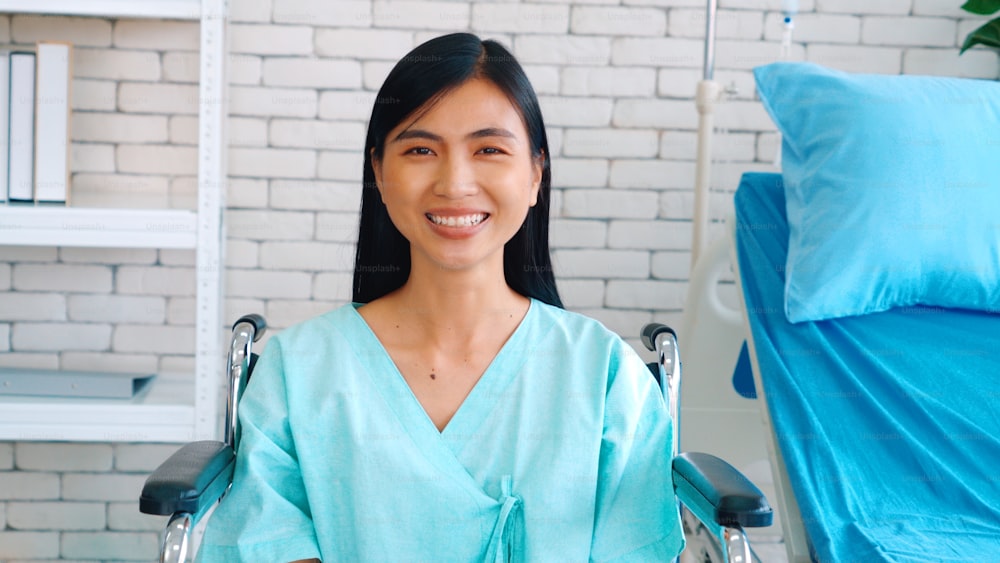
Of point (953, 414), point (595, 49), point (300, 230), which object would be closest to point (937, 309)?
point (953, 414)

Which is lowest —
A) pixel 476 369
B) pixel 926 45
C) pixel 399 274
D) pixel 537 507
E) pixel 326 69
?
pixel 537 507

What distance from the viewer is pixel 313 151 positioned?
2.06 meters

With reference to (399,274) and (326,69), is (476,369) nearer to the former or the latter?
(399,274)

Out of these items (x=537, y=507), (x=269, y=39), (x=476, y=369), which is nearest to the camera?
(x=537, y=507)

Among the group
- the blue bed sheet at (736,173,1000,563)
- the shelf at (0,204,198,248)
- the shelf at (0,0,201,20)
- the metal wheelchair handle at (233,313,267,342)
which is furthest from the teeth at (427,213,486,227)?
the shelf at (0,0,201,20)

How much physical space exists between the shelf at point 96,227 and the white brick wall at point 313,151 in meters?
0.27

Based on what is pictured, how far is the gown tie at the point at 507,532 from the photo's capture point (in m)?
1.07

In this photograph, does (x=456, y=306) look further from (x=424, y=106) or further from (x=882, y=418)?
(x=882, y=418)

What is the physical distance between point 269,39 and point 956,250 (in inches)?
57.9

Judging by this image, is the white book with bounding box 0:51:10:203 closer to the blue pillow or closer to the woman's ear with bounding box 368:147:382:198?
the woman's ear with bounding box 368:147:382:198

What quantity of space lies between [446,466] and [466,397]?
0.35ft

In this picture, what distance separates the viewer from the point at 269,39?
2.03 meters

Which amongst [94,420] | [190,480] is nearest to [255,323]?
[190,480]

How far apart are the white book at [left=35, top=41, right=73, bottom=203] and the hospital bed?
1.32m
